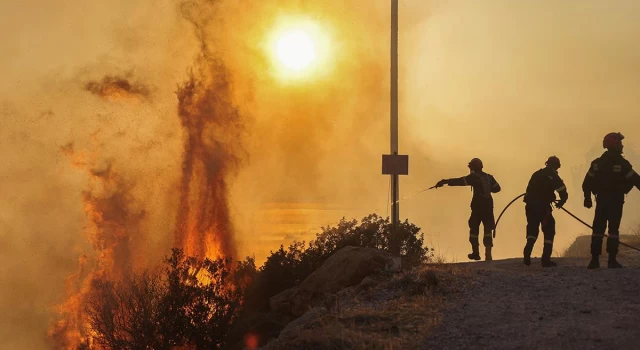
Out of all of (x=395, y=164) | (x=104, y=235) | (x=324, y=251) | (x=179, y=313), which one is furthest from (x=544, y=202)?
(x=104, y=235)

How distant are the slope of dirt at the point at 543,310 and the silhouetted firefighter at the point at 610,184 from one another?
888 mm

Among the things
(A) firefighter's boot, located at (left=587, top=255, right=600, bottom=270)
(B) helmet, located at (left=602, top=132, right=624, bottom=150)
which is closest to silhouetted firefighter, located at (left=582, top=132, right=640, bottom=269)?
(B) helmet, located at (left=602, top=132, right=624, bottom=150)

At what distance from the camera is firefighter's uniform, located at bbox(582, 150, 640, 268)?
15.2 meters

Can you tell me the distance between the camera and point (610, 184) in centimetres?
1524

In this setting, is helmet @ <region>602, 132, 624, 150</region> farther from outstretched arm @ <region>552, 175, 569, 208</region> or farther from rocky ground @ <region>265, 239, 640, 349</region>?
rocky ground @ <region>265, 239, 640, 349</region>

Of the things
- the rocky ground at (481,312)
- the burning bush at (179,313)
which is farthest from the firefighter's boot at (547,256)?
the burning bush at (179,313)

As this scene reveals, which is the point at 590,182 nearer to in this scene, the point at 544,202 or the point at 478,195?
the point at 544,202

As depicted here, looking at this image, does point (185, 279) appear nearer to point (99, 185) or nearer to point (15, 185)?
point (99, 185)

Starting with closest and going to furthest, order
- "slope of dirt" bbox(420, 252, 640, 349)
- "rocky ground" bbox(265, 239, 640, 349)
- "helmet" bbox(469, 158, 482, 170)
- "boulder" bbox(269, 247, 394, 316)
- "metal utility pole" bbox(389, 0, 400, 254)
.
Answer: "slope of dirt" bbox(420, 252, 640, 349) → "rocky ground" bbox(265, 239, 640, 349) → "boulder" bbox(269, 247, 394, 316) → "metal utility pole" bbox(389, 0, 400, 254) → "helmet" bbox(469, 158, 482, 170)

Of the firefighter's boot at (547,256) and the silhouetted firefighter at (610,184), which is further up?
the silhouetted firefighter at (610,184)

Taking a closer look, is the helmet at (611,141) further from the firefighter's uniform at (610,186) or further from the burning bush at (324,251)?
the burning bush at (324,251)

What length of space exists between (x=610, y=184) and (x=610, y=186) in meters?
0.04

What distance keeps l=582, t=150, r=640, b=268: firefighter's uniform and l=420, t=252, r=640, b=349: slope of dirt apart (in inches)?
35.0

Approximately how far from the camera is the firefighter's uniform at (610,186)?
15180 mm
